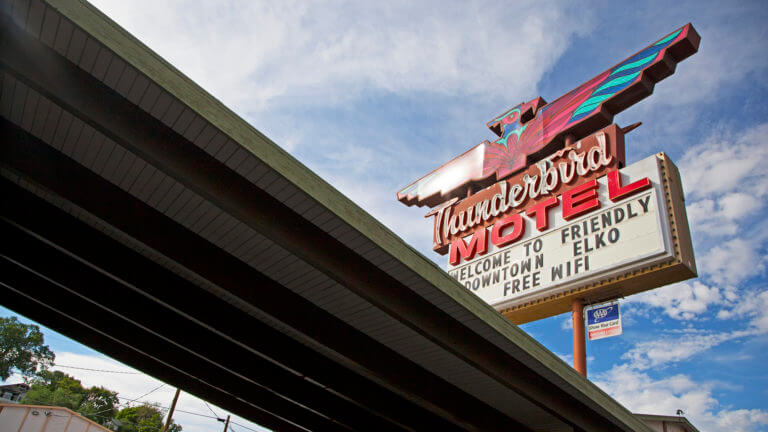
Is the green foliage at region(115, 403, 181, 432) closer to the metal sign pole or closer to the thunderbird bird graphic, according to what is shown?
the thunderbird bird graphic

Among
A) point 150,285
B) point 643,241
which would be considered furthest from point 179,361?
point 643,241

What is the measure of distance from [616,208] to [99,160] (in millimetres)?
12897

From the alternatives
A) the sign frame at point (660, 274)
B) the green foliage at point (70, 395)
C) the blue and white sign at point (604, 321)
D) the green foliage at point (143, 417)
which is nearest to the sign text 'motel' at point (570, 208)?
the sign frame at point (660, 274)

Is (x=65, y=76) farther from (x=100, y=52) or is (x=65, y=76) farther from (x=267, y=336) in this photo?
(x=267, y=336)

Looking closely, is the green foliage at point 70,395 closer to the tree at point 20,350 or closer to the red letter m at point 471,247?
the tree at point 20,350

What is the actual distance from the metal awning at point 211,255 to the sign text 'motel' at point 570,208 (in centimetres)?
462

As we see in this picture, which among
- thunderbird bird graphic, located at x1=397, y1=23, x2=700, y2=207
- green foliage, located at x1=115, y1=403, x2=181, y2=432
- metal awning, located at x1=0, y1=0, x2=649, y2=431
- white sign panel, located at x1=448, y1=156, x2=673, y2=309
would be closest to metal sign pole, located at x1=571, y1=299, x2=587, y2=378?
white sign panel, located at x1=448, y1=156, x2=673, y2=309

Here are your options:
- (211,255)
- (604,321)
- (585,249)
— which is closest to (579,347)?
(604,321)

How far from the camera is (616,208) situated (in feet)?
46.9

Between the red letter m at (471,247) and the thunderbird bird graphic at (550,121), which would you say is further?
the red letter m at (471,247)

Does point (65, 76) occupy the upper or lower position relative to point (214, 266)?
upper

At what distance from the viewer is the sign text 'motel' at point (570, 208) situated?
1321 cm

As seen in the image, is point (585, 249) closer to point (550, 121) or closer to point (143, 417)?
point (550, 121)

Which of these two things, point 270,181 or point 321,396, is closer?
point 270,181
